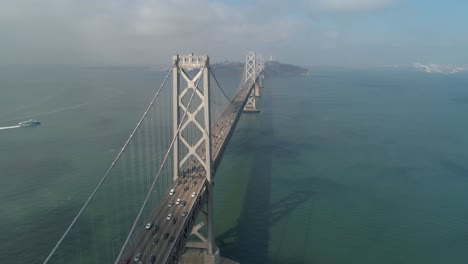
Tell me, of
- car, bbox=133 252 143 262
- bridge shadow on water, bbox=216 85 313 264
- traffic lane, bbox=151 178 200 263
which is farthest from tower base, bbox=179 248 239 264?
car, bbox=133 252 143 262

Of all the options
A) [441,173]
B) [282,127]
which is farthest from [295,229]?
[282,127]

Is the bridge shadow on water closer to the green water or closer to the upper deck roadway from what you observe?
the green water

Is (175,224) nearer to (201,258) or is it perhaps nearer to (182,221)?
(182,221)

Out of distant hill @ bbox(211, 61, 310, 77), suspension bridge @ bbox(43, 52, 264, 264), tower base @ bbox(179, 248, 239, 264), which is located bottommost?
tower base @ bbox(179, 248, 239, 264)

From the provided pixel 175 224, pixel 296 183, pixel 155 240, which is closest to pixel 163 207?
pixel 175 224

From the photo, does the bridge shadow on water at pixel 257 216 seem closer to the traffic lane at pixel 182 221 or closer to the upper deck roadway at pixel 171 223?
the upper deck roadway at pixel 171 223

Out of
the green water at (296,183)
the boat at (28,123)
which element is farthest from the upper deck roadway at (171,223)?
the boat at (28,123)
